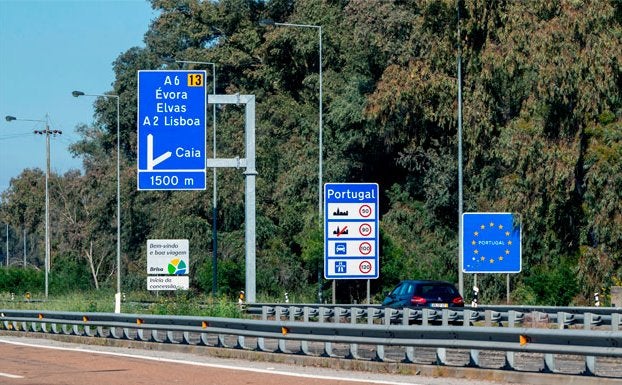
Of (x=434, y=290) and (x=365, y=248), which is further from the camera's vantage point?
(x=434, y=290)

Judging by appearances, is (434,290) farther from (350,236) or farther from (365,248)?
(350,236)

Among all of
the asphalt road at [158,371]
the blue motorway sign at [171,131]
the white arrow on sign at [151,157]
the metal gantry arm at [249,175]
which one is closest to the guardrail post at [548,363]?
the asphalt road at [158,371]

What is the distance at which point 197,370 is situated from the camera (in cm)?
2155

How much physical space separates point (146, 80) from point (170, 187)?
2.75 metres

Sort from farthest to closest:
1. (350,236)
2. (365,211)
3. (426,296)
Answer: (426,296)
(350,236)
(365,211)

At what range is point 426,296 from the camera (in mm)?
36219

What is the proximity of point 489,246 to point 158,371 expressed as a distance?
752 inches

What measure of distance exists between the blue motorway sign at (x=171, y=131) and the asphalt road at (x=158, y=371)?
6.10 metres

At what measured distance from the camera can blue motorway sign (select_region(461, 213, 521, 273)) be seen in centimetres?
3828

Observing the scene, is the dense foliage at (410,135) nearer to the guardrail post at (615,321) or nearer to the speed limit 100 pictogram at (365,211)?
the speed limit 100 pictogram at (365,211)

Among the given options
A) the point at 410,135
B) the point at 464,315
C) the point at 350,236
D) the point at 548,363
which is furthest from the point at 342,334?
the point at 410,135

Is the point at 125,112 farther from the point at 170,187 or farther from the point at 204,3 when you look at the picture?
the point at 170,187

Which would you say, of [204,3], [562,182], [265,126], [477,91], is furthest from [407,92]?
[204,3]

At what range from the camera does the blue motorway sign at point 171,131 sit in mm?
32312
